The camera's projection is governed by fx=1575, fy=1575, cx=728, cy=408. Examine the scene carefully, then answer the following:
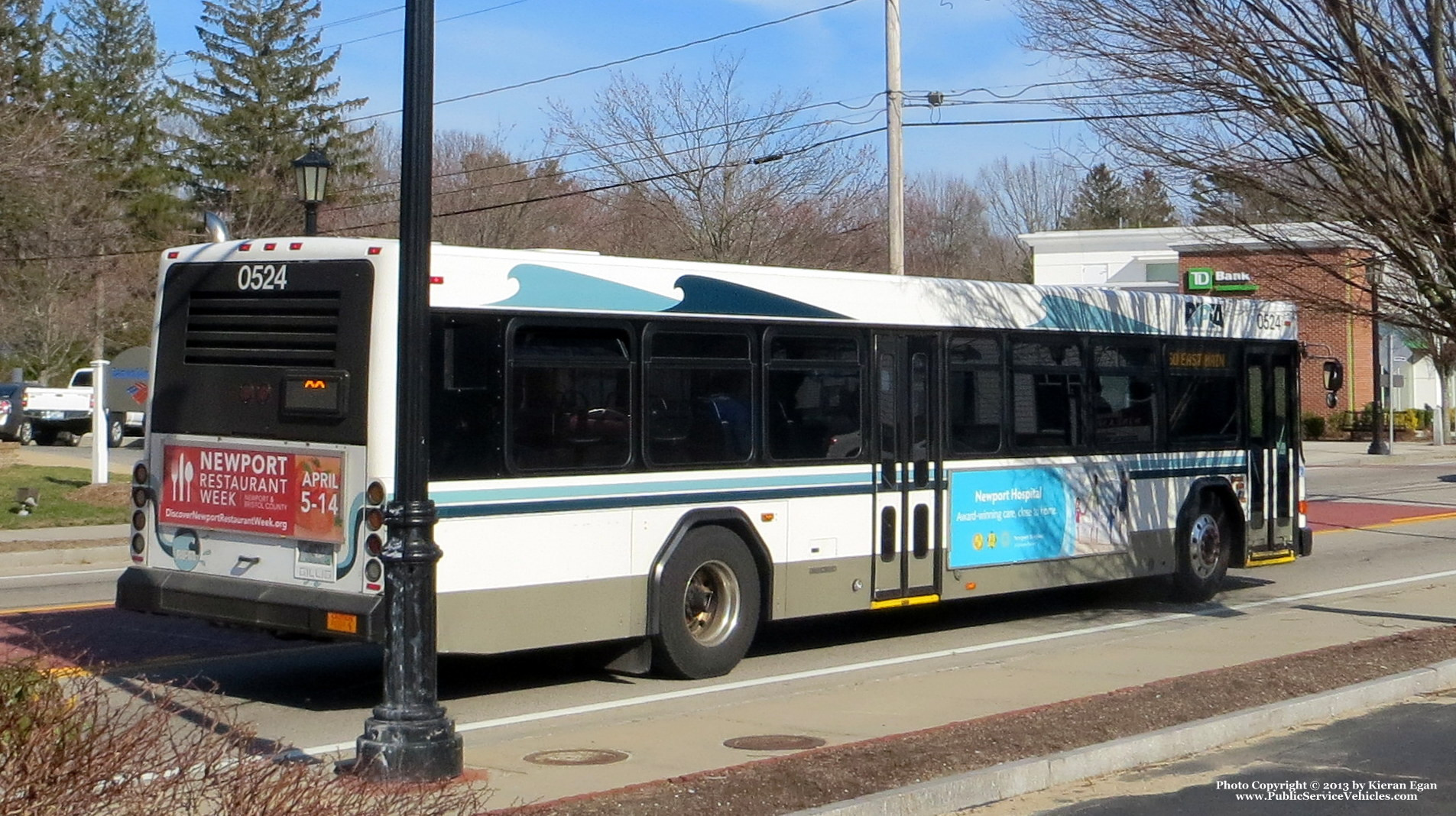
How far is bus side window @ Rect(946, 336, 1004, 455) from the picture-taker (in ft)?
40.0

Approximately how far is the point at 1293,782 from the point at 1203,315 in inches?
302

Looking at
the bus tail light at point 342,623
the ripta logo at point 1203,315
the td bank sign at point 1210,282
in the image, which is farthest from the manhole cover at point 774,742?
the td bank sign at point 1210,282

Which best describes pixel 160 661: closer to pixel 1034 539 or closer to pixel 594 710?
pixel 594 710

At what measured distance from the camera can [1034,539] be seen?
12.8 m

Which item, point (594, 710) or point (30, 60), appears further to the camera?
point (30, 60)

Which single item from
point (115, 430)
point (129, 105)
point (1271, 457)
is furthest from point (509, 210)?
point (1271, 457)

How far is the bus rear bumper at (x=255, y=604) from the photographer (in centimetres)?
871

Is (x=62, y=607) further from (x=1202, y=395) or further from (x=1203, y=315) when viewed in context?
(x=1203, y=315)

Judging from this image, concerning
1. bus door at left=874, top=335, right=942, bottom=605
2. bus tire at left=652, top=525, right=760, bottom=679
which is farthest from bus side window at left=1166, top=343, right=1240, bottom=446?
bus tire at left=652, top=525, right=760, bottom=679

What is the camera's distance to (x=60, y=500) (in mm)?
22109

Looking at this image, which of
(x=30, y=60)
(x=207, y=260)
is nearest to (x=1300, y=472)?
(x=207, y=260)

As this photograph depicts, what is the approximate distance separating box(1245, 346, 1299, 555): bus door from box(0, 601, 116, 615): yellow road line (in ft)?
34.3

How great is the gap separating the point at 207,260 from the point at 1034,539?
6.77 meters

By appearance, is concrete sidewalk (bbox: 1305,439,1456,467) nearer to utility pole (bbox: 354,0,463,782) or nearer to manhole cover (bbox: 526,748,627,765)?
manhole cover (bbox: 526,748,627,765)
